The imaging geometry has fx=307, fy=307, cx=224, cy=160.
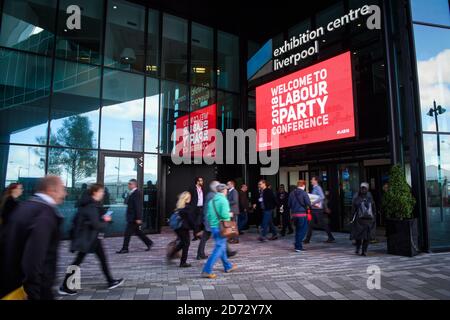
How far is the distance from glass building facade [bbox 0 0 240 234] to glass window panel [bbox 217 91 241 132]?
557 millimetres

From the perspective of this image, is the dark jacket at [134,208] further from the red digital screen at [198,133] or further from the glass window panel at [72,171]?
the red digital screen at [198,133]

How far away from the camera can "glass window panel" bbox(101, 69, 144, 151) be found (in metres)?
11.2

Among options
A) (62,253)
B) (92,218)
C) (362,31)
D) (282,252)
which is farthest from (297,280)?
(362,31)

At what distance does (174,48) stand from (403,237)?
10815mm

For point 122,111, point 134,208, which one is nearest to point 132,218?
point 134,208

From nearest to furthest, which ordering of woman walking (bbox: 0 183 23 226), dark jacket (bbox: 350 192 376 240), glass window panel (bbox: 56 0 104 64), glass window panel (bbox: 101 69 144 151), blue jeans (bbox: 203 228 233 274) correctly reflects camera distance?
woman walking (bbox: 0 183 23 226) → blue jeans (bbox: 203 228 233 274) → dark jacket (bbox: 350 192 376 240) → glass window panel (bbox: 56 0 104 64) → glass window panel (bbox: 101 69 144 151)

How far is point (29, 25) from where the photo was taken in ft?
33.6

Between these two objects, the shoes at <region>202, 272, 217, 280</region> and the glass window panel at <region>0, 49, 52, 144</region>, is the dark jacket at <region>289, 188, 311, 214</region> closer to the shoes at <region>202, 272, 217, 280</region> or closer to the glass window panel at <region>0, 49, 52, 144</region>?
the shoes at <region>202, 272, 217, 280</region>

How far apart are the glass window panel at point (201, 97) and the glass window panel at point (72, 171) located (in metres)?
4.59

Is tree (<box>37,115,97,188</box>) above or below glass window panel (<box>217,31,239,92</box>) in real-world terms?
below

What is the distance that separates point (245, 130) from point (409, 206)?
8.18 metres

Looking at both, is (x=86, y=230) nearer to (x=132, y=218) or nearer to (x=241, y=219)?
(x=132, y=218)

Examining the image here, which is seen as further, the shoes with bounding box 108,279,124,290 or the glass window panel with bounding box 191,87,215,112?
the glass window panel with bounding box 191,87,215,112

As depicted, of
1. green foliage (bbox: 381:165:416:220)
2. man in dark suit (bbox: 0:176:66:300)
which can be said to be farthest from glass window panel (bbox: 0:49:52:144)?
green foliage (bbox: 381:165:416:220)
